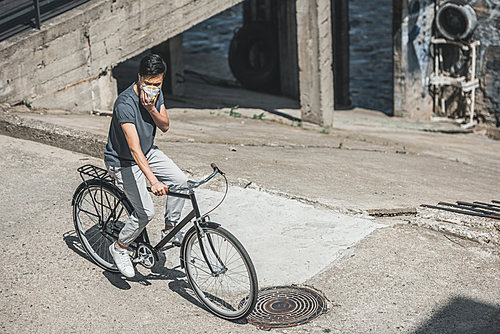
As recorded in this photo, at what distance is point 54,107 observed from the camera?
8.70 m

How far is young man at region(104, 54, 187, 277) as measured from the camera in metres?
3.51

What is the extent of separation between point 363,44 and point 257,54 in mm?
7298

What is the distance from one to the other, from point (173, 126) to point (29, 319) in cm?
560

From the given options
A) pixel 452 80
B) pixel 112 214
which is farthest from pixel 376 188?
pixel 452 80

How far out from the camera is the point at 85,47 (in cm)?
A: 877

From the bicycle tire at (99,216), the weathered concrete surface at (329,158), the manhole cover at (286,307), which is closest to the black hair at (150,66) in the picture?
the bicycle tire at (99,216)

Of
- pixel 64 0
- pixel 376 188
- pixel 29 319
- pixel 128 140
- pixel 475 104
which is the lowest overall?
pixel 475 104

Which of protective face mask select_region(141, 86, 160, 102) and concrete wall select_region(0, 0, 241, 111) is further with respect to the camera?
concrete wall select_region(0, 0, 241, 111)

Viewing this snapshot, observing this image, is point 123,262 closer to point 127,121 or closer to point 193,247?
point 193,247

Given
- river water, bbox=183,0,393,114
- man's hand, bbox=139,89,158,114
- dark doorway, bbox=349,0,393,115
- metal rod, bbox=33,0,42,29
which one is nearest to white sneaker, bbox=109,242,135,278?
man's hand, bbox=139,89,158,114

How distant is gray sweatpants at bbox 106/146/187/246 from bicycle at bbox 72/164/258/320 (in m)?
0.15

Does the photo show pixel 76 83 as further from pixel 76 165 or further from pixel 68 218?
pixel 68 218

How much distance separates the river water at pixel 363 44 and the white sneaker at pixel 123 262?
49.4ft

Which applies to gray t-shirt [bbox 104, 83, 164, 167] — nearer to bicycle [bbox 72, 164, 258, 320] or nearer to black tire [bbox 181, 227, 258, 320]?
bicycle [bbox 72, 164, 258, 320]
